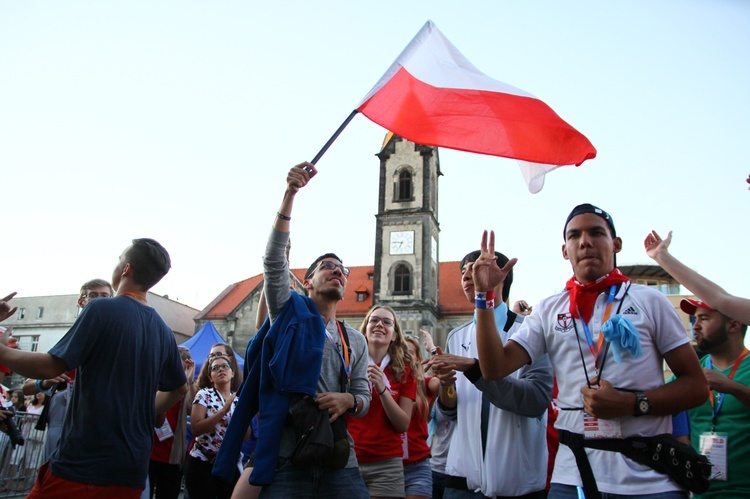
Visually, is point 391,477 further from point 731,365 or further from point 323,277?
point 731,365

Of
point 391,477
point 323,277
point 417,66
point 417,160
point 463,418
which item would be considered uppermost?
point 417,160

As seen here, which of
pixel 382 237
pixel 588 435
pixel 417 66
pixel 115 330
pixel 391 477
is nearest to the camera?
pixel 588 435

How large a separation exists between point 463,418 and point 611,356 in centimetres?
182

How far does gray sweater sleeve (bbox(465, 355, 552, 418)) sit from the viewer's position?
3572mm

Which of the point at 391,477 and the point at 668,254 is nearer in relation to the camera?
the point at 668,254

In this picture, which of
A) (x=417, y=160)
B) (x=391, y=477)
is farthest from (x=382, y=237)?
(x=391, y=477)

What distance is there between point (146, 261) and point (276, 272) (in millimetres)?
948

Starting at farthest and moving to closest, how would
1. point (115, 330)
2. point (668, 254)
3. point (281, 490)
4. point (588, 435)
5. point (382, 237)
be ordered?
point (382, 237), point (668, 254), point (115, 330), point (281, 490), point (588, 435)

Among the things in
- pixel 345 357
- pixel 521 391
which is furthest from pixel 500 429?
pixel 345 357

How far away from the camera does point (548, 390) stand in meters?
3.77

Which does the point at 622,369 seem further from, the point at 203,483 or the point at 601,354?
the point at 203,483

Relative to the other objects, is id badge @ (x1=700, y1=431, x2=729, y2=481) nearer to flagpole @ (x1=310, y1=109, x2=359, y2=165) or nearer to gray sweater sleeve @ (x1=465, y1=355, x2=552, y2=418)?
gray sweater sleeve @ (x1=465, y1=355, x2=552, y2=418)

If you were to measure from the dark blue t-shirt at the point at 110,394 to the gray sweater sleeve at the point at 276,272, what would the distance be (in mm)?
809

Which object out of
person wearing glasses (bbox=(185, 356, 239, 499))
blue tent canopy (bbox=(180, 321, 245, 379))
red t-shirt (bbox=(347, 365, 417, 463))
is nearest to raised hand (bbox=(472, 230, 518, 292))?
red t-shirt (bbox=(347, 365, 417, 463))
